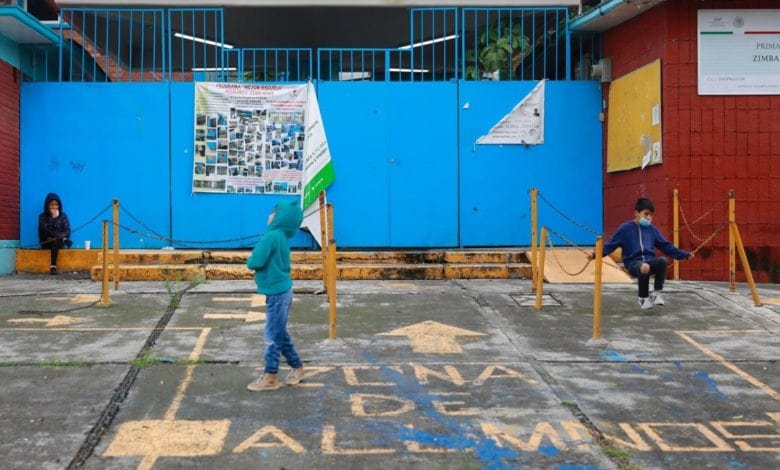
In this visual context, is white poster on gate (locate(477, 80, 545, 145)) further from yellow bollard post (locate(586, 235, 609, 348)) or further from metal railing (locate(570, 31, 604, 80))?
yellow bollard post (locate(586, 235, 609, 348))

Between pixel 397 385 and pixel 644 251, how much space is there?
4142 millimetres

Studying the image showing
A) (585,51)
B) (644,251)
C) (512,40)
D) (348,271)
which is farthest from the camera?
(585,51)

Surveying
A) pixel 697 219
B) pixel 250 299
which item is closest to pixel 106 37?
pixel 250 299

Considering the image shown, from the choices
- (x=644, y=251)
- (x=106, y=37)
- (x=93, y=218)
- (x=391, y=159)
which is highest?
A: (x=106, y=37)

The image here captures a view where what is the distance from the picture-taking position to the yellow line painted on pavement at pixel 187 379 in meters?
4.46

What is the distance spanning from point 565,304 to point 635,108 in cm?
398

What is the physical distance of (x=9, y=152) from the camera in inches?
411

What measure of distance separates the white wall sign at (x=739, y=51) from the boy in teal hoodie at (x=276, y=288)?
6997 millimetres

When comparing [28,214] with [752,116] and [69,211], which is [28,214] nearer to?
[69,211]

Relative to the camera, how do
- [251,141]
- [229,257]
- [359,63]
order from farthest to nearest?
[359,63], [251,141], [229,257]

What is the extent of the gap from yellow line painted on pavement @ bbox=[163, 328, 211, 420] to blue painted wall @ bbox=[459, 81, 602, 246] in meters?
5.71

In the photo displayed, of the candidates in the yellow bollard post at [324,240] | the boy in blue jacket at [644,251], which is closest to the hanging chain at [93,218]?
the yellow bollard post at [324,240]

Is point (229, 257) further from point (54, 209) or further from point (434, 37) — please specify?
point (434, 37)

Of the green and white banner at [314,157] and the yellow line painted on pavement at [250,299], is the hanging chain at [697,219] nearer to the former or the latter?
the green and white banner at [314,157]
